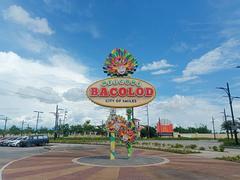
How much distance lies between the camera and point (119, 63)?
17984 millimetres

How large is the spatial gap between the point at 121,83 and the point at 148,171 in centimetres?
780

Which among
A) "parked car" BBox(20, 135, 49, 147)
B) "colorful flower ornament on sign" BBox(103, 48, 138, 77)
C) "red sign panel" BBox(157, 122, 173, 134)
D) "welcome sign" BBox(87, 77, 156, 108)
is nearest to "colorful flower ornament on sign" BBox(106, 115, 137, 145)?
"welcome sign" BBox(87, 77, 156, 108)

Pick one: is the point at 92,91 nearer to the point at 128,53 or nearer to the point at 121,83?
the point at 121,83

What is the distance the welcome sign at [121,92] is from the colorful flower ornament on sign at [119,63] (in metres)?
0.61

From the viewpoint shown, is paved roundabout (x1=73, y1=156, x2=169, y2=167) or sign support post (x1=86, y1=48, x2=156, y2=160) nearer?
paved roundabout (x1=73, y1=156, x2=169, y2=167)

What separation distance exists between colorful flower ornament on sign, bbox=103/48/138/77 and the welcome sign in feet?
1.99

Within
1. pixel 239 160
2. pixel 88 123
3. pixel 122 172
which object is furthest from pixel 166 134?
pixel 122 172

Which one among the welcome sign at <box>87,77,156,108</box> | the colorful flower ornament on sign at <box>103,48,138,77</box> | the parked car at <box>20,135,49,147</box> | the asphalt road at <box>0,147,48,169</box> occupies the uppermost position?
the colorful flower ornament on sign at <box>103,48,138,77</box>

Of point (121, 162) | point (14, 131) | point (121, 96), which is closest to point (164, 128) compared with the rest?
point (121, 96)

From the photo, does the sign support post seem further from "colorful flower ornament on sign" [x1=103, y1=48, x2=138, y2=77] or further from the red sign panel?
the red sign panel

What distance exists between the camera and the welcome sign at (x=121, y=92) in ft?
56.6

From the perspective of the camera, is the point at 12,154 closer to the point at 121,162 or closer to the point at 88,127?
the point at 121,162

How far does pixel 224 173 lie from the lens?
11211 mm

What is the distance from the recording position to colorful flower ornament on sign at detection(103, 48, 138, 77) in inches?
703
